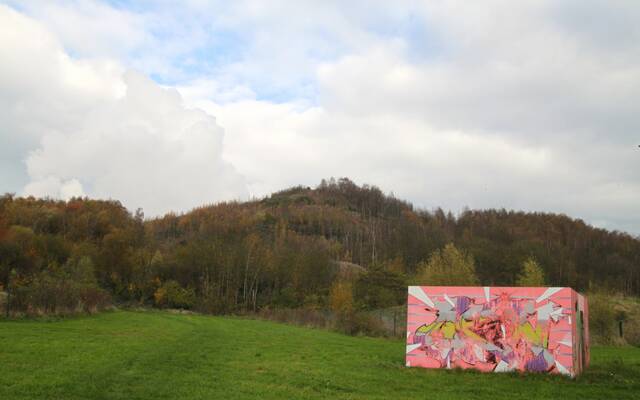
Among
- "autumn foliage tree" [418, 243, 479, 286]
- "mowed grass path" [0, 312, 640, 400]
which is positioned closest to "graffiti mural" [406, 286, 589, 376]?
→ "mowed grass path" [0, 312, 640, 400]

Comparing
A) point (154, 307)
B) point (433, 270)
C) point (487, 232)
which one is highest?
point (487, 232)

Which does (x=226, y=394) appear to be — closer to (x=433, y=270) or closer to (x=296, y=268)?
(x=433, y=270)

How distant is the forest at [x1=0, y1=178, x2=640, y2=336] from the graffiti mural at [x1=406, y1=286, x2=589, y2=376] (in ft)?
56.0

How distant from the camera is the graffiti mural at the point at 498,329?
16828 millimetres

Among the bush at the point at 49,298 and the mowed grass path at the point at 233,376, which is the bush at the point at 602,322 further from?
the bush at the point at 49,298

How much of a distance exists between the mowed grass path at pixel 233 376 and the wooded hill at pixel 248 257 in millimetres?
15872

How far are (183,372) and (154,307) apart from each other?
54396 millimetres

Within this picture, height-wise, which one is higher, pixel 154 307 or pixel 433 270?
pixel 433 270

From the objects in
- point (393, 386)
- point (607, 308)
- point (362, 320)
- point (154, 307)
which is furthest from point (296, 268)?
point (393, 386)

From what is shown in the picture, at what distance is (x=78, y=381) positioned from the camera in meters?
12.0

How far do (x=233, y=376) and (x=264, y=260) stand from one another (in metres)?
59.9

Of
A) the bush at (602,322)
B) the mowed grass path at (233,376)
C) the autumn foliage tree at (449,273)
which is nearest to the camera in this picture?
the mowed grass path at (233,376)

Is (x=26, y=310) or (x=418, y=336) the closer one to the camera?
(x=418, y=336)

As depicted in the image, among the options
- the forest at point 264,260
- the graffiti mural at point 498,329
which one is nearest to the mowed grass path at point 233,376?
the graffiti mural at point 498,329
